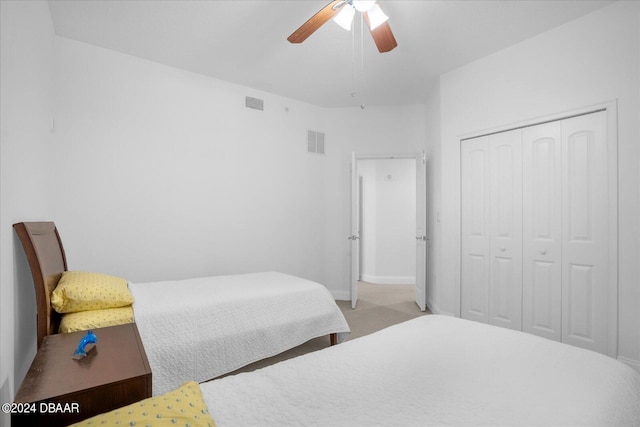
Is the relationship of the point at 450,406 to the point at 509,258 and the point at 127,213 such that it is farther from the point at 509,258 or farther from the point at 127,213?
the point at 127,213

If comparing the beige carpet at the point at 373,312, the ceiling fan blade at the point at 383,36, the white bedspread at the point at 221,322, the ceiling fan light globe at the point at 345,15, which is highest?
the ceiling fan light globe at the point at 345,15

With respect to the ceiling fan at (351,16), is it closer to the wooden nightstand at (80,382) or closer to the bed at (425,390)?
the bed at (425,390)

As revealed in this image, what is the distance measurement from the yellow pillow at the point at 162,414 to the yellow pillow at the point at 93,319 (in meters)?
1.13

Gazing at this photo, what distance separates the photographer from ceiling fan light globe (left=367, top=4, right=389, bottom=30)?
2045 mm

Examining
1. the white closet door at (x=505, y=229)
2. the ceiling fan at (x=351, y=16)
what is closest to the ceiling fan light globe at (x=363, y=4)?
the ceiling fan at (x=351, y=16)

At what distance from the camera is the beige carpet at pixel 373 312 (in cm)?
283

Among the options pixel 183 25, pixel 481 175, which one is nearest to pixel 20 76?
pixel 183 25

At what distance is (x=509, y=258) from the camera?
10.2 ft

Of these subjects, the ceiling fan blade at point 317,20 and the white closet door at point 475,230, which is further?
the white closet door at point 475,230

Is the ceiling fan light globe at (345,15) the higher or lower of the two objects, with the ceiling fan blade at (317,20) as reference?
higher

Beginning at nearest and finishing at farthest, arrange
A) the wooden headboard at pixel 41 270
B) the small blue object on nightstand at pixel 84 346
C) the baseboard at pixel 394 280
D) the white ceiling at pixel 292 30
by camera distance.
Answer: the small blue object on nightstand at pixel 84 346 → the wooden headboard at pixel 41 270 → the white ceiling at pixel 292 30 → the baseboard at pixel 394 280

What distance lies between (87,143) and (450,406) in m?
3.45

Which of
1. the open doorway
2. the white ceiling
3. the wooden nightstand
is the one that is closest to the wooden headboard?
the wooden nightstand

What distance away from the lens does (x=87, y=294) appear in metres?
1.78
